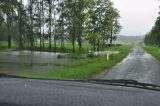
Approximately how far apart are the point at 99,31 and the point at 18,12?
2057 centimetres

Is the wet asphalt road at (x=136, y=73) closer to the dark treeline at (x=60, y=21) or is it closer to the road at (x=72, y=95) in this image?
the road at (x=72, y=95)

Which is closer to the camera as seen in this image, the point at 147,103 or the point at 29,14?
the point at 147,103

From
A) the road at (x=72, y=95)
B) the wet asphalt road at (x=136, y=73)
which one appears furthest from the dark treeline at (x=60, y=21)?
the road at (x=72, y=95)

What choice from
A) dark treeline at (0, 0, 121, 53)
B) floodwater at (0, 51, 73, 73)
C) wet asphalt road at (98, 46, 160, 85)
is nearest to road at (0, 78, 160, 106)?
wet asphalt road at (98, 46, 160, 85)

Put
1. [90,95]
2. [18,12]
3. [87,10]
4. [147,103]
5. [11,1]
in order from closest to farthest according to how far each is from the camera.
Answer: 1. [147,103]
2. [90,95]
3. [11,1]
4. [87,10]
5. [18,12]

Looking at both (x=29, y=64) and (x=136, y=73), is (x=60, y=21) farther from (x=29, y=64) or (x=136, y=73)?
(x=136, y=73)

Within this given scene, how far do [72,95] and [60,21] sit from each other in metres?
A: 77.1

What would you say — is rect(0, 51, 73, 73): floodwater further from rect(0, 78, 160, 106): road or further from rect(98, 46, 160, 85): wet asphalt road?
rect(0, 78, 160, 106): road

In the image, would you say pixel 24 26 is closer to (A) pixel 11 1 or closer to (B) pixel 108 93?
(A) pixel 11 1

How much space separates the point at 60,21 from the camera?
79500 mm

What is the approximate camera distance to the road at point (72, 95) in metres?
2.64

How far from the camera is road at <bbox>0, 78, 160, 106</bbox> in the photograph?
8.66 feet

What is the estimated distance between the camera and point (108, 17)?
73.9 meters

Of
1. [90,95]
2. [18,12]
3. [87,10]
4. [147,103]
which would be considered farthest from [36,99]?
[18,12]
